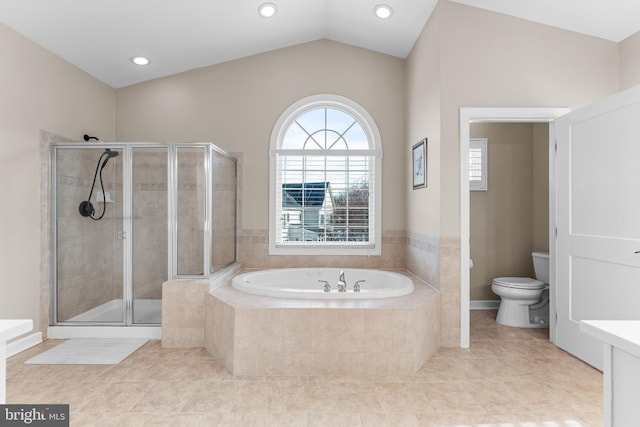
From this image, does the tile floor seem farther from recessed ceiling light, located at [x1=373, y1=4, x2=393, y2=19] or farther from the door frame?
recessed ceiling light, located at [x1=373, y1=4, x2=393, y2=19]

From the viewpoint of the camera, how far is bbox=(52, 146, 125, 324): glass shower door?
350 cm

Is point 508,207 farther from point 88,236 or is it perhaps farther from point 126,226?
point 88,236

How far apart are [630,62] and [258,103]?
10.9ft

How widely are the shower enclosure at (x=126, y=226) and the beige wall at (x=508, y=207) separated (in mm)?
2873

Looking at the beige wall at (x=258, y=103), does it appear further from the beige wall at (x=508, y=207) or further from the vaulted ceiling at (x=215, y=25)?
the beige wall at (x=508, y=207)

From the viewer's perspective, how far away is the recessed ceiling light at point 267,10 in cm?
337

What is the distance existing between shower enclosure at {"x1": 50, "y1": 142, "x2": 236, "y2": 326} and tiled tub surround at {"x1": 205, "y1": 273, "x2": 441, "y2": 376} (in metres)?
0.92

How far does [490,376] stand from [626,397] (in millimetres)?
1850

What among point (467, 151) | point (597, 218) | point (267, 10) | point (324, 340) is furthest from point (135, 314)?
point (597, 218)

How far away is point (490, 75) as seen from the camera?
3.23 metres

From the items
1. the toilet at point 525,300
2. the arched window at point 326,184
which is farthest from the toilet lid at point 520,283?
the arched window at point 326,184

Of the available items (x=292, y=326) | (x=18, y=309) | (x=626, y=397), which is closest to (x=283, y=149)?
(x=292, y=326)

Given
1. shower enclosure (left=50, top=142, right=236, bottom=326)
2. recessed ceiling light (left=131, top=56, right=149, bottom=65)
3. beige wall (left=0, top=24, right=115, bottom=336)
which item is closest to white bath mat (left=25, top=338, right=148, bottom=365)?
shower enclosure (left=50, top=142, right=236, bottom=326)

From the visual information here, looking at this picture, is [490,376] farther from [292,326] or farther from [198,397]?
[198,397]
